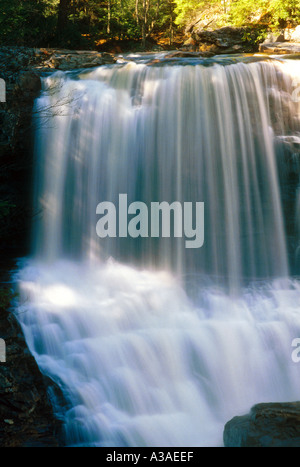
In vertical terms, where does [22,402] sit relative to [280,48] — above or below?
below

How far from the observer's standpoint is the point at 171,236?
32.7 feet

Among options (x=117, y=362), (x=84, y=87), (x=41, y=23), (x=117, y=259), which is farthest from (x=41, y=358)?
(x=41, y=23)

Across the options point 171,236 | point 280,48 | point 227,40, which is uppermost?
point 227,40

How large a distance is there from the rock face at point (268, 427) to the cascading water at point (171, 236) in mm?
1641

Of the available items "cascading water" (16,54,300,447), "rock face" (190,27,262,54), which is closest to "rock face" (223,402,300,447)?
"cascading water" (16,54,300,447)

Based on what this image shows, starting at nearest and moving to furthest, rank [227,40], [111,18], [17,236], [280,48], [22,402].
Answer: [22,402]
[17,236]
[280,48]
[227,40]
[111,18]

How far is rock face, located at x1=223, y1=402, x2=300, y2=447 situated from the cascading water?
1641mm

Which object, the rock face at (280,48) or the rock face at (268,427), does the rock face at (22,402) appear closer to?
the rock face at (268,427)

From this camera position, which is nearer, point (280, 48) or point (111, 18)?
point (280, 48)

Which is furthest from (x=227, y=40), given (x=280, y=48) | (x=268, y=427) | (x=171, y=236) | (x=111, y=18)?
(x=268, y=427)

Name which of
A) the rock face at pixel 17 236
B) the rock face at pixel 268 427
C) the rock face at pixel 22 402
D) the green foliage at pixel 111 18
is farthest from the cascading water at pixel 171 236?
the green foliage at pixel 111 18

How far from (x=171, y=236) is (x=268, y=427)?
5313mm

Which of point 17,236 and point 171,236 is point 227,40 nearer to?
point 171,236

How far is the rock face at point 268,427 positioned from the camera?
500 cm
